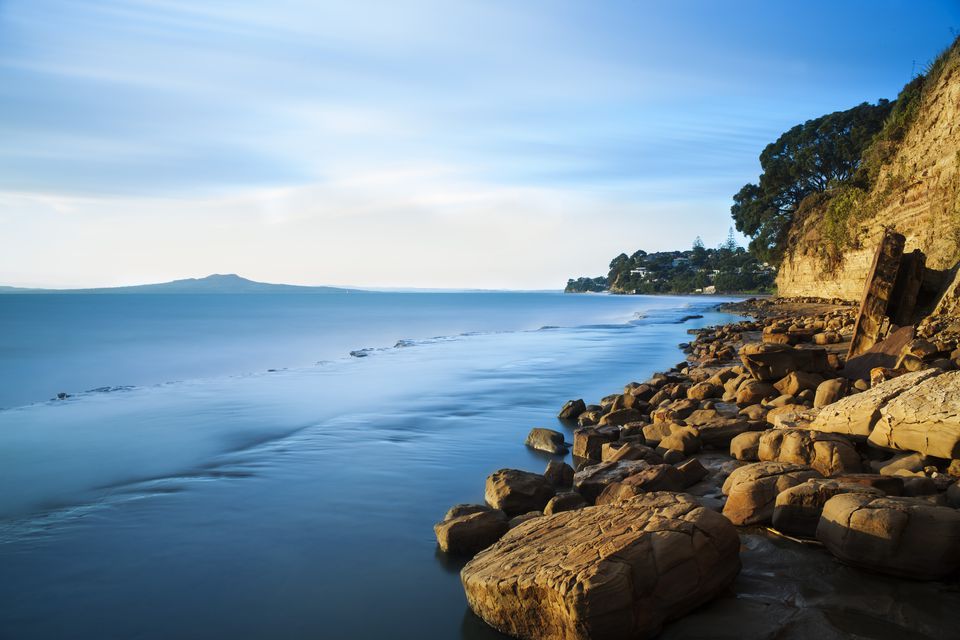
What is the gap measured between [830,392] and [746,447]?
6.52 ft

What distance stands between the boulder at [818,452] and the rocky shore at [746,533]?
2cm

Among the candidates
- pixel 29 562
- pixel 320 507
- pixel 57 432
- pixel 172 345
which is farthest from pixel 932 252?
pixel 172 345

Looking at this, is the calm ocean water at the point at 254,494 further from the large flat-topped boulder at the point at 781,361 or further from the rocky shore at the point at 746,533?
the large flat-topped boulder at the point at 781,361

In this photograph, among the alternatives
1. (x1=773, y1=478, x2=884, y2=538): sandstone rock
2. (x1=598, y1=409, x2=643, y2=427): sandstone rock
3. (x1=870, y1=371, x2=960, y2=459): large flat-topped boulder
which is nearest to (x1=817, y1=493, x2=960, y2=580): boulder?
(x1=773, y1=478, x2=884, y2=538): sandstone rock

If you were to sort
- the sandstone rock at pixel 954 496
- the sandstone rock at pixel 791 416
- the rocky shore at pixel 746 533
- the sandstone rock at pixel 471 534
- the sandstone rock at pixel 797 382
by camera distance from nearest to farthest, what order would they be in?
the rocky shore at pixel 746 533 → the sandstone rock at pixel 954 496 → the sandstone rock at pixel 471 534 → the sandstone rock at pixel 791 416 → the sandstone rock at pixel 797 382

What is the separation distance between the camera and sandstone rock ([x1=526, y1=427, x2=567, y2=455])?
31.6 feet

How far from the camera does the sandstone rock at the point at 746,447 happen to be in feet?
23.5

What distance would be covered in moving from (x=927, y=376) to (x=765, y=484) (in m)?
3.04

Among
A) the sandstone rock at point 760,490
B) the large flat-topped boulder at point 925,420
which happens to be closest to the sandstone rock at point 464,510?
the sandstone rock at point 760,490

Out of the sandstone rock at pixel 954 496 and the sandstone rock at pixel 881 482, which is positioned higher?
the sandstone rock at pixel 881 482

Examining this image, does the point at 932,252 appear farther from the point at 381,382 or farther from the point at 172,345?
the point at 172,345

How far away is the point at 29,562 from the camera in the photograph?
6.09 m

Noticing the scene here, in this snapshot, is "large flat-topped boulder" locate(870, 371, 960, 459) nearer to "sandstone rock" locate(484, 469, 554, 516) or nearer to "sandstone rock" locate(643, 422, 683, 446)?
"sandstone rock" locate(643, 422, 683, 446)

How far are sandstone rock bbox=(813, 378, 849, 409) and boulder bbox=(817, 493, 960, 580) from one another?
406 cm
